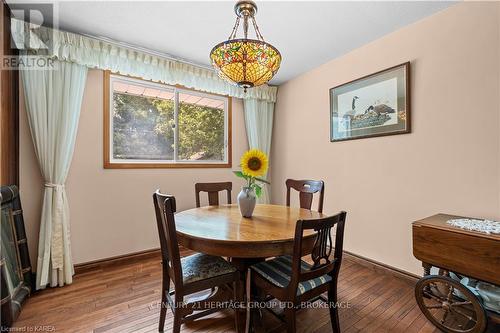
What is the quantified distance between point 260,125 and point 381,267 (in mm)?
2360

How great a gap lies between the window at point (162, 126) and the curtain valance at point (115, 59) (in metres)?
0.16

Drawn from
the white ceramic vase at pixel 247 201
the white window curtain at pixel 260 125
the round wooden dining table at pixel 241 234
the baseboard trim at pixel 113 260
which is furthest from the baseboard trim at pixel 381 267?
the baseboard trim at pixel 113 260

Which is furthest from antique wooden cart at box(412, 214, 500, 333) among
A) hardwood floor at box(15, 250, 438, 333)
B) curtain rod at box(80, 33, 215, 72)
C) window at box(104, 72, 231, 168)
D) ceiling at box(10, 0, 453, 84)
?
curtain rod at box(80, 33, 215, 72)

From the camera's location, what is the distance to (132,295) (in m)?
1.94

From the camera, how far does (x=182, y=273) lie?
138 cm

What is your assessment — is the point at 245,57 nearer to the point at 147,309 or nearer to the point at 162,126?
the point at 162,126

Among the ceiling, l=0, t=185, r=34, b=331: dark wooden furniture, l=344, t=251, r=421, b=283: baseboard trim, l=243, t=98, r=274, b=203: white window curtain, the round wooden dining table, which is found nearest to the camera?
the round wooden dining table

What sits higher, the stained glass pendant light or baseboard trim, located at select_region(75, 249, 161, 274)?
the stained glass pendant light

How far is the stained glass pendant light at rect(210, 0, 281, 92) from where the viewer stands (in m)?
1.44

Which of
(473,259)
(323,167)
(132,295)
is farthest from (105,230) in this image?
(473,259)

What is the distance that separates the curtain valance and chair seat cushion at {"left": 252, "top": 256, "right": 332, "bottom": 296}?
2.30 meters

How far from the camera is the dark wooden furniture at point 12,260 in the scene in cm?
150

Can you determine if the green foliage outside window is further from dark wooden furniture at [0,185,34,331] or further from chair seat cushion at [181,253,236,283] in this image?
chair seat cushion at [181,253,236,283]

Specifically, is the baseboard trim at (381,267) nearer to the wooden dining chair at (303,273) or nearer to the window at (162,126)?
the wooden dining chair at (303,273)
